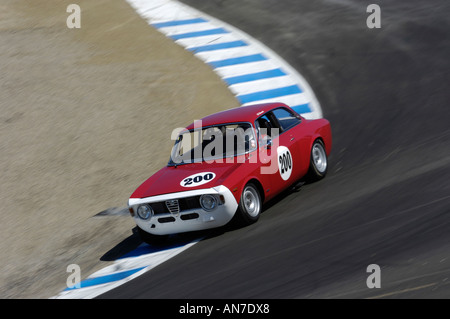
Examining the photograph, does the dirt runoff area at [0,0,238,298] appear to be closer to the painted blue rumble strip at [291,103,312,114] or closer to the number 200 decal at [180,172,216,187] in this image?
the painted blue rumble strip at [291,103,312,114]

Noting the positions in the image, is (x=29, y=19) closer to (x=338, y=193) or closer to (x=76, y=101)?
(x=76, y=101)

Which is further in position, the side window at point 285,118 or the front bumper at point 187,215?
the side window at point 285,118

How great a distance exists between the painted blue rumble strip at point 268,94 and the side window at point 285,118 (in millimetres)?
3518

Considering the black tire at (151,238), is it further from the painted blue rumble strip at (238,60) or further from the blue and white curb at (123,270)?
the painted blue rumble strip at (238,60)

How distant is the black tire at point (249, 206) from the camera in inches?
312

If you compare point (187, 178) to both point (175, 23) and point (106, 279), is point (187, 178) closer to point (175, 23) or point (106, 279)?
point (106, 279)

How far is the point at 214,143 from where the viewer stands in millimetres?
8797

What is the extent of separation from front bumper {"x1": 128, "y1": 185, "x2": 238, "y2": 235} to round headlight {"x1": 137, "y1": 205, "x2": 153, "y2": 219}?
0.04 m

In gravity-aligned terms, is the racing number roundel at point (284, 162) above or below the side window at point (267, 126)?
below

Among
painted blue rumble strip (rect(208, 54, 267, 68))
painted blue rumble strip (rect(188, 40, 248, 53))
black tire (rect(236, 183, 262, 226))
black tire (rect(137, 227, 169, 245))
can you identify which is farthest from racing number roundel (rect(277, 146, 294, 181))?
painted blue rumble strip (rect(188, 40, 248, 53))

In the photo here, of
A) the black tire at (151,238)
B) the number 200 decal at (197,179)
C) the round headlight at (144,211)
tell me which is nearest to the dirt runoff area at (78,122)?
the black tire at (151,238)

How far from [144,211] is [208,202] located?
81 cm

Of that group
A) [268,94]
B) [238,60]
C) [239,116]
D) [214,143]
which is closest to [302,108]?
[268,94]
